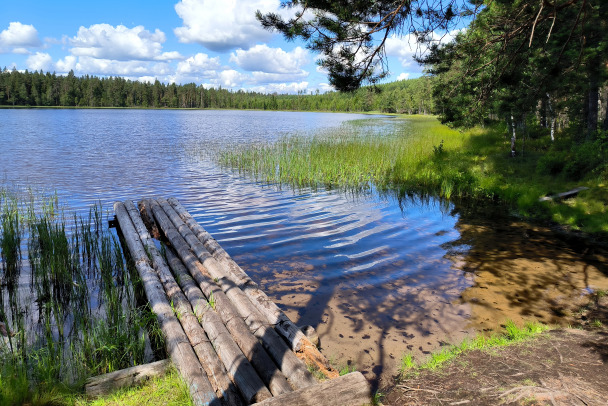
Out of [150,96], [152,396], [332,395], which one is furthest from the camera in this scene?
[150,96]

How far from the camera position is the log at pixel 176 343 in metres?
3.03

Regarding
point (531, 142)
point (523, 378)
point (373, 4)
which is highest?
point (373, 4)

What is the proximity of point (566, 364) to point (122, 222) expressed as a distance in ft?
24.6

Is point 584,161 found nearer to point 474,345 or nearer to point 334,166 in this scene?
point 334,166

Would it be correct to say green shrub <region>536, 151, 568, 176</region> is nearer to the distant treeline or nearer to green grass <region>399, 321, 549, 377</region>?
green grass <region>399, 321, 549, 377</region>

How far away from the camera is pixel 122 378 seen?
3295 millimetres

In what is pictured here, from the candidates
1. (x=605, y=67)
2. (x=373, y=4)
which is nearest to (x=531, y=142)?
(x=605, y=67)

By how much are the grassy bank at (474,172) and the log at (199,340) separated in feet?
28.8

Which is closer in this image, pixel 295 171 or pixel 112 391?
pixel 112 391

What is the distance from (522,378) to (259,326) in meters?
2.56

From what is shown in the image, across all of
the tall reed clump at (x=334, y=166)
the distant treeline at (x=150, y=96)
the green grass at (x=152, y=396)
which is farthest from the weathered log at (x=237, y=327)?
the distant treeline at (x=150, y=96)

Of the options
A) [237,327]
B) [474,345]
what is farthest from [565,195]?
[237,327]

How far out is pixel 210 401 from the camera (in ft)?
9.65

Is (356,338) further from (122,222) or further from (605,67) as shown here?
(605,67)
